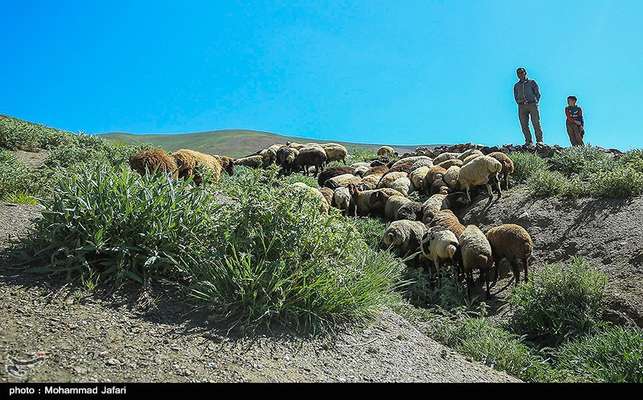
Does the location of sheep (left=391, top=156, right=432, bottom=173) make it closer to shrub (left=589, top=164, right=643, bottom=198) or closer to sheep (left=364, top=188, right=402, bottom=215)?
sheep (left=364, top=188, right=402, bottom=215)

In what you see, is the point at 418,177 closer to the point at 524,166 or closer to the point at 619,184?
the point at 524,166

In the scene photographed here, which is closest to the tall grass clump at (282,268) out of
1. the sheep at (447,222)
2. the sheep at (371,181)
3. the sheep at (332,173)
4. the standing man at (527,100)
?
the sheep at (447,222)

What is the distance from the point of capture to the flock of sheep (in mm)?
8414

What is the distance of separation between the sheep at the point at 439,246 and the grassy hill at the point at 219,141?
23225 millimetres

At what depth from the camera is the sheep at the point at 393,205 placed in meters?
11.8

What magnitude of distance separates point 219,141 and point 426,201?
1705 inches

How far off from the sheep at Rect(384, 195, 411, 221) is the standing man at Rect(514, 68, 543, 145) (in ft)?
25.5

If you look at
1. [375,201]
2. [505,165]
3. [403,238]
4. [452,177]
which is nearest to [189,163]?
[375,201]

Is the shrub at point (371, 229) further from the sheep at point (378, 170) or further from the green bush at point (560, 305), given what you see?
the sheep at point (378, 170)

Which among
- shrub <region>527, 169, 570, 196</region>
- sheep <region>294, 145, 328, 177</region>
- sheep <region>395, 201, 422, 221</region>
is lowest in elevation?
sheep <region>395, 201, 422, 221</region>

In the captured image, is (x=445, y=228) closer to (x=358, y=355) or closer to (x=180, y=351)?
(x=358, y=355)

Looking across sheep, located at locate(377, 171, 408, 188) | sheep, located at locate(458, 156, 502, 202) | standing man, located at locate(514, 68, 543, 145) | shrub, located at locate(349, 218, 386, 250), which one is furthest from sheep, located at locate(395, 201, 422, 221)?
standing man, located at locate(514, 68, 543, 145)
